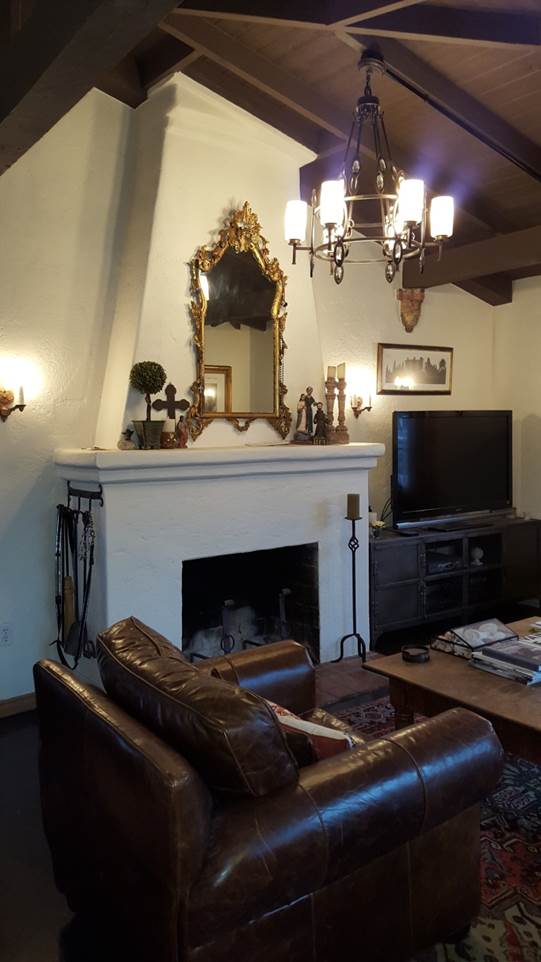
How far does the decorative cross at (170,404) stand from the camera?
12.3 ft

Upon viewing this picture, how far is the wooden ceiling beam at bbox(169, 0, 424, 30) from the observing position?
9.43 feet

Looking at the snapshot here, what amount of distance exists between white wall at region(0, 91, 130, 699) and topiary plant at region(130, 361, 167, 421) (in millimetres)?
432

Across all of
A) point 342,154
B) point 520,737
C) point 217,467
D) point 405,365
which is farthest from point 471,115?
point 520,737

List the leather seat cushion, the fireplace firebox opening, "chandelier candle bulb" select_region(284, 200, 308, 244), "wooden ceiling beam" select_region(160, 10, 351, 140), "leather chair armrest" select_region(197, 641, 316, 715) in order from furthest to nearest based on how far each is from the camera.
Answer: the fireplace firebox opening < "wooden ceiling beam" select_region(160, 10, 351, 140) < "chandelier candle bulb" select_region(284, 200, 308, 244) < "leather chair armrest" select_region(197, 641, 316, 715) < the leather seat cushion

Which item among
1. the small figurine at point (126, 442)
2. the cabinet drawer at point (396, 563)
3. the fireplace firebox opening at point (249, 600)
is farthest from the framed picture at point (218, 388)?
the cabinet drawer at point (396, 563)

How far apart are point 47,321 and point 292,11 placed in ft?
6.22

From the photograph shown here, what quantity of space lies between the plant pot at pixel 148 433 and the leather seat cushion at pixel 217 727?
1.94 meters

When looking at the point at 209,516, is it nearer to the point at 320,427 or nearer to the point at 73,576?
the point at 73,576

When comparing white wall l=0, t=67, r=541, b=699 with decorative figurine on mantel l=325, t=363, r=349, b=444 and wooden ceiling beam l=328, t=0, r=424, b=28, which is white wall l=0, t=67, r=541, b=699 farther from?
wooden ceiling beam l=328, t=0, r=424, b=28

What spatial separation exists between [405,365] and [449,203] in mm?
2464

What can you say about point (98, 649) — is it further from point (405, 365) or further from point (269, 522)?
point (405, 365)

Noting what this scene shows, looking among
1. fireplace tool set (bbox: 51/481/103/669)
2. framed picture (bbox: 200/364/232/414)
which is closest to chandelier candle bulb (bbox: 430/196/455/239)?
framed picture (bbox: 200/364/232/414)

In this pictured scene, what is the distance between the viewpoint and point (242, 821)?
4.98 feet

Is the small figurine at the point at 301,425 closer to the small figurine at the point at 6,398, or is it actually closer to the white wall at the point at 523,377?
the small figurine at the point at 6,398
